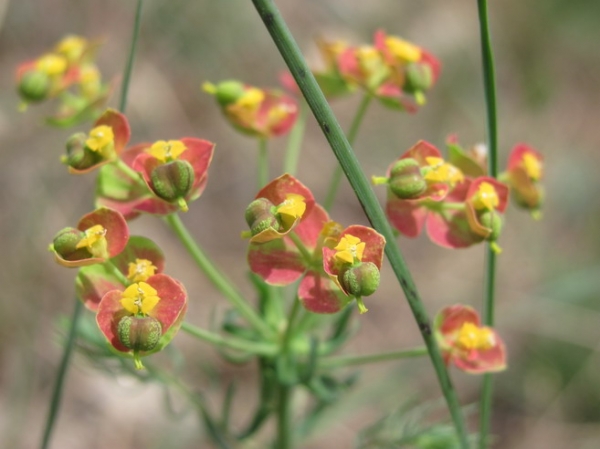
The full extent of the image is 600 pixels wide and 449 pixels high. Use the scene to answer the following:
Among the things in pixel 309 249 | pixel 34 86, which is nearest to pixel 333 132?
pixel 309 249

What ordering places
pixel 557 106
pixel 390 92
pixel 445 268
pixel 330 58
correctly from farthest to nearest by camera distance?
pixel 557 106 → pixel 445 268 → pixel 330 58 → pixel 390 92

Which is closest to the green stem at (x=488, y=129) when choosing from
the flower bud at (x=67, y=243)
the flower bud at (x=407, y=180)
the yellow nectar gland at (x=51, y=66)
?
the flower bud at (x=407, y=180)

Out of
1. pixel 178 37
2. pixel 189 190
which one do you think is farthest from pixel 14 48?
pixel 189 190

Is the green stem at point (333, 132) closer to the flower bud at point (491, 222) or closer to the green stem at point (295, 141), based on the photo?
the flower bud at point (491, 222)

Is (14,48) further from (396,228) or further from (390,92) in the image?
(396,228)

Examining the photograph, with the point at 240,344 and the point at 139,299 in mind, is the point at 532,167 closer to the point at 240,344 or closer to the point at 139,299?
the point at 240,344


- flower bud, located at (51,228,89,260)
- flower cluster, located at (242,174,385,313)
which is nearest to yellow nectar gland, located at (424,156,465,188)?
flower cluster, located at (242,174,385,313)
